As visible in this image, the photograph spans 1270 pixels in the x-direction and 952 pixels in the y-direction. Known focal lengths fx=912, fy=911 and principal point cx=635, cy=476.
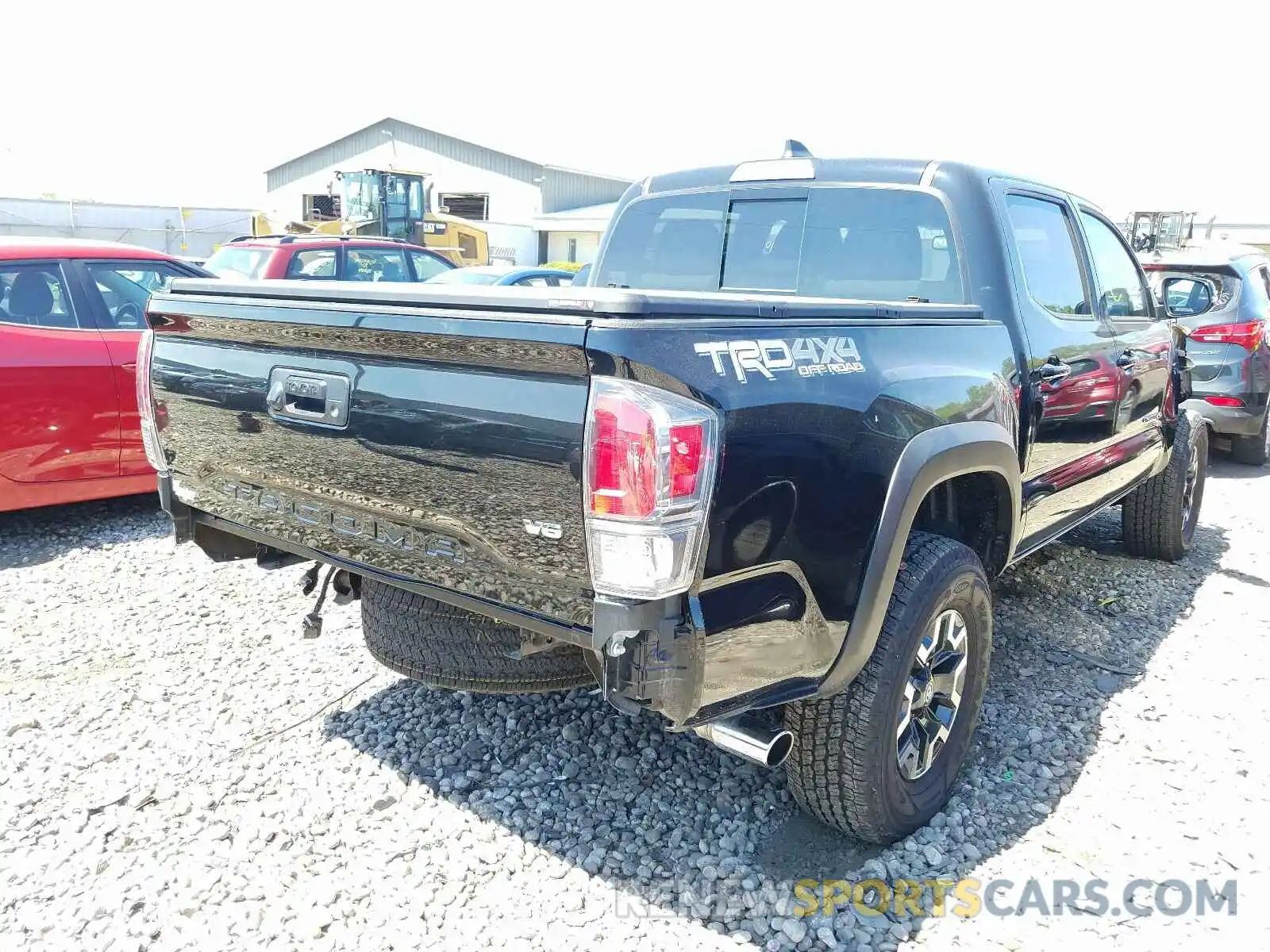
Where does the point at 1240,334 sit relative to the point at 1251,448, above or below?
above

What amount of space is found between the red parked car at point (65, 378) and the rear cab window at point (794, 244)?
2.97m

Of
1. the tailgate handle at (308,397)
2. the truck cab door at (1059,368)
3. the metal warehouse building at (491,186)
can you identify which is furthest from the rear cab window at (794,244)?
the metal warehouse building at (491,186)

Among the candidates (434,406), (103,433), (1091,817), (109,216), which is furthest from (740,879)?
(109,216)

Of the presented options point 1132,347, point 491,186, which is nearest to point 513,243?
point 491,186

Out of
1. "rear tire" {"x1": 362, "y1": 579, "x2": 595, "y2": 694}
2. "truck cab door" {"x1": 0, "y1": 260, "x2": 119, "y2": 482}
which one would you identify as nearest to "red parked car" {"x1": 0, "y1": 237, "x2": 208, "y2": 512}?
"truck cab door" {"x1": 0, "y1": 260, "x2": 119, "y2": 482}

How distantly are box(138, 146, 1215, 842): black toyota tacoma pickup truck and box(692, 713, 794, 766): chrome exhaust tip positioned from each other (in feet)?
0.04

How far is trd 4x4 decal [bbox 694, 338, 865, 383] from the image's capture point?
1.97 m

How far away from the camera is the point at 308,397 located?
7.82 ft

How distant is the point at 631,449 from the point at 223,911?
1685mm

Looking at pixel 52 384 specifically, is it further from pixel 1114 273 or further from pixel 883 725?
pixel 1114 273

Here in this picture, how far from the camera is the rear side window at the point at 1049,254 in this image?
133 inches

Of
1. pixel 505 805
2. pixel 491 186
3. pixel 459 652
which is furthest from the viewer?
pixel 491 186

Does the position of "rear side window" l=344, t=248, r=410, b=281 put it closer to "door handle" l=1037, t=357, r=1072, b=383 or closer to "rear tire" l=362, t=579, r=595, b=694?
"rear tire" l=362, t=579, r=595, b=694

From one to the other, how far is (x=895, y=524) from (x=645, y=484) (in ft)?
2.72
